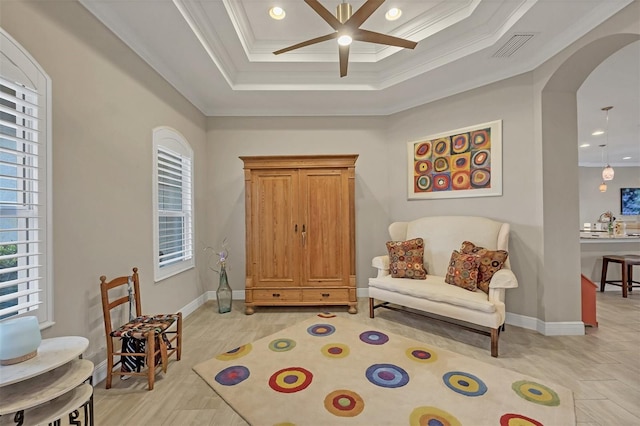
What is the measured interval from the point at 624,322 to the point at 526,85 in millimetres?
2913

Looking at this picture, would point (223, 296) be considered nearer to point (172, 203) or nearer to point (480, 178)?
point (172, 203)

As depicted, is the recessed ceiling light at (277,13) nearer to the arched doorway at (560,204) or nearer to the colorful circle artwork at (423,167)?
the colorful circle artwork at (423,167)

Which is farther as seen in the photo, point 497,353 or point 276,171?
point 276,171

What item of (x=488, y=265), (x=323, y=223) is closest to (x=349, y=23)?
(x=323, y=223)

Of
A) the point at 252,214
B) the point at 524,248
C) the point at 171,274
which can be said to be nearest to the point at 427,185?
the point at 524,248

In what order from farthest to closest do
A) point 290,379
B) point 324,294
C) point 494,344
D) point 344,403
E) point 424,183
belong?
point 424,183
point 324,294
point 494,344
point 290,379
point 344,403

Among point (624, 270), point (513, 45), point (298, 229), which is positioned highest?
point (513, 45)

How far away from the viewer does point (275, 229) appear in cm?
353

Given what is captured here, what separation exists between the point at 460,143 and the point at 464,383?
8.98 ft

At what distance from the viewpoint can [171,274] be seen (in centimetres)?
309

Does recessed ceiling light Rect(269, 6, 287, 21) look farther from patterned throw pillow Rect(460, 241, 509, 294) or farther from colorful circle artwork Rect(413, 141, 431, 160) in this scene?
patterned throw pillow Rect(460, 241, 509, 294)

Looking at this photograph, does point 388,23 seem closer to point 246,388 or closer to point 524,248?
point 524,248

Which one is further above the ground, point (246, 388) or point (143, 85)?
point (143, 85)

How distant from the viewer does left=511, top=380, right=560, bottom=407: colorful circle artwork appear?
179cm
